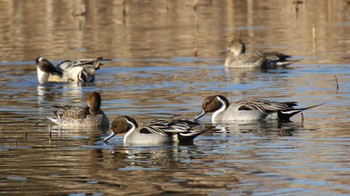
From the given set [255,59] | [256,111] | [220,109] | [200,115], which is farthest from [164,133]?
[255,59]

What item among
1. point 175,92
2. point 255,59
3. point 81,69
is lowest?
point 175,92

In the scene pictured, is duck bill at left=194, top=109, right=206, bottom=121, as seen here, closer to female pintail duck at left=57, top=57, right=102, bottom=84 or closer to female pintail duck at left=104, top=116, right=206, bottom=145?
female pintail duck at left=104, top=116, right=206, bottom=145

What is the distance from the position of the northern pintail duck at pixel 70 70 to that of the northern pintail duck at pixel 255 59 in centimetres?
311

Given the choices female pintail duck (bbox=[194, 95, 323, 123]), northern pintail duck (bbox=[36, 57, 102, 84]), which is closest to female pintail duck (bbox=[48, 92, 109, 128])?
female pintail duck (bbox=[194, 95, 323, 123])

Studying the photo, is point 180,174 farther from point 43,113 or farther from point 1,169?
point 43,113

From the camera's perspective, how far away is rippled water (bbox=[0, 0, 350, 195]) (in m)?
10.8

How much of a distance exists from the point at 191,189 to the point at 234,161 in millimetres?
1629

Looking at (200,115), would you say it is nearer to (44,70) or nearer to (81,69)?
(81,69)

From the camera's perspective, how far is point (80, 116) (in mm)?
15242

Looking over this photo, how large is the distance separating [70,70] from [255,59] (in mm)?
4165

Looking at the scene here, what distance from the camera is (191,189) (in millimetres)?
10141

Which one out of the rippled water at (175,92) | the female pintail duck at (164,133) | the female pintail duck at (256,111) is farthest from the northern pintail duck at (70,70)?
the female pintail duck at (164,133)

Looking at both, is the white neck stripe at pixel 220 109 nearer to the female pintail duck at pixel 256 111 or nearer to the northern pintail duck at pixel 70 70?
the female pintail duck at pixel 256 111

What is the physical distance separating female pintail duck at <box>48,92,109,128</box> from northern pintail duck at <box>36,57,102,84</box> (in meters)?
5.65
